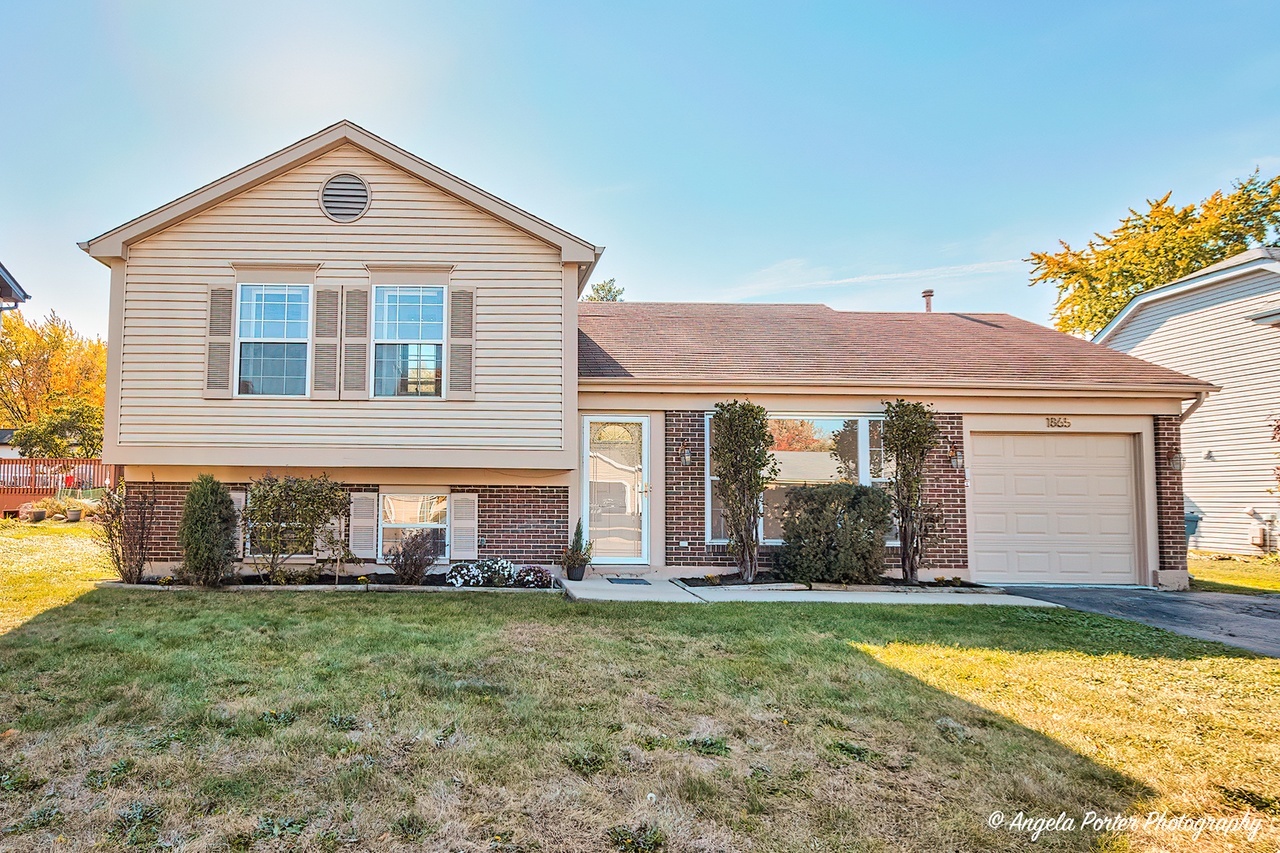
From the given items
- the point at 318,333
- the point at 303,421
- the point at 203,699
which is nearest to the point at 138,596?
the point at 303,421

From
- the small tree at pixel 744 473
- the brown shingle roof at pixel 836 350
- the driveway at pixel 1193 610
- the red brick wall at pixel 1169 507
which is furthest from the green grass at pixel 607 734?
the red brick wall at pixel 1169 507

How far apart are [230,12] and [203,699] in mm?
10195

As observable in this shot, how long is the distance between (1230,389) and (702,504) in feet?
42.1

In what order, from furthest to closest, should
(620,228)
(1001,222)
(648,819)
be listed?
(620,228), (1001,222), (648,819)

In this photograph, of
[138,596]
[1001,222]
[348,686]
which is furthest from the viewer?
[1001,222]

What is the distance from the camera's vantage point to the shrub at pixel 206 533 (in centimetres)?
858

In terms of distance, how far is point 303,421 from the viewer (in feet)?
30.7

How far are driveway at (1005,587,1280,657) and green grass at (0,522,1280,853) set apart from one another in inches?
36.0

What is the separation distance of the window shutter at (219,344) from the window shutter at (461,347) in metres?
2.91

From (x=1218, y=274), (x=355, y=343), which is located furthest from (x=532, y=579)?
(x=1218, y=274)

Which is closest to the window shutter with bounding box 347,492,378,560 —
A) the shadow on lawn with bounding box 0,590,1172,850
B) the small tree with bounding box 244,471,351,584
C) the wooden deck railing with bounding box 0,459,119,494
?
the small tree with bounding box 244,471,351,584

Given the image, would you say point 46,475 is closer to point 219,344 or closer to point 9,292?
point 9,292

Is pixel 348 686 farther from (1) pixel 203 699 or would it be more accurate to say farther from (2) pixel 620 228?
(2) pixel 620 228

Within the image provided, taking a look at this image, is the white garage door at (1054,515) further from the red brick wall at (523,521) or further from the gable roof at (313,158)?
the gable roof at (313,158)
